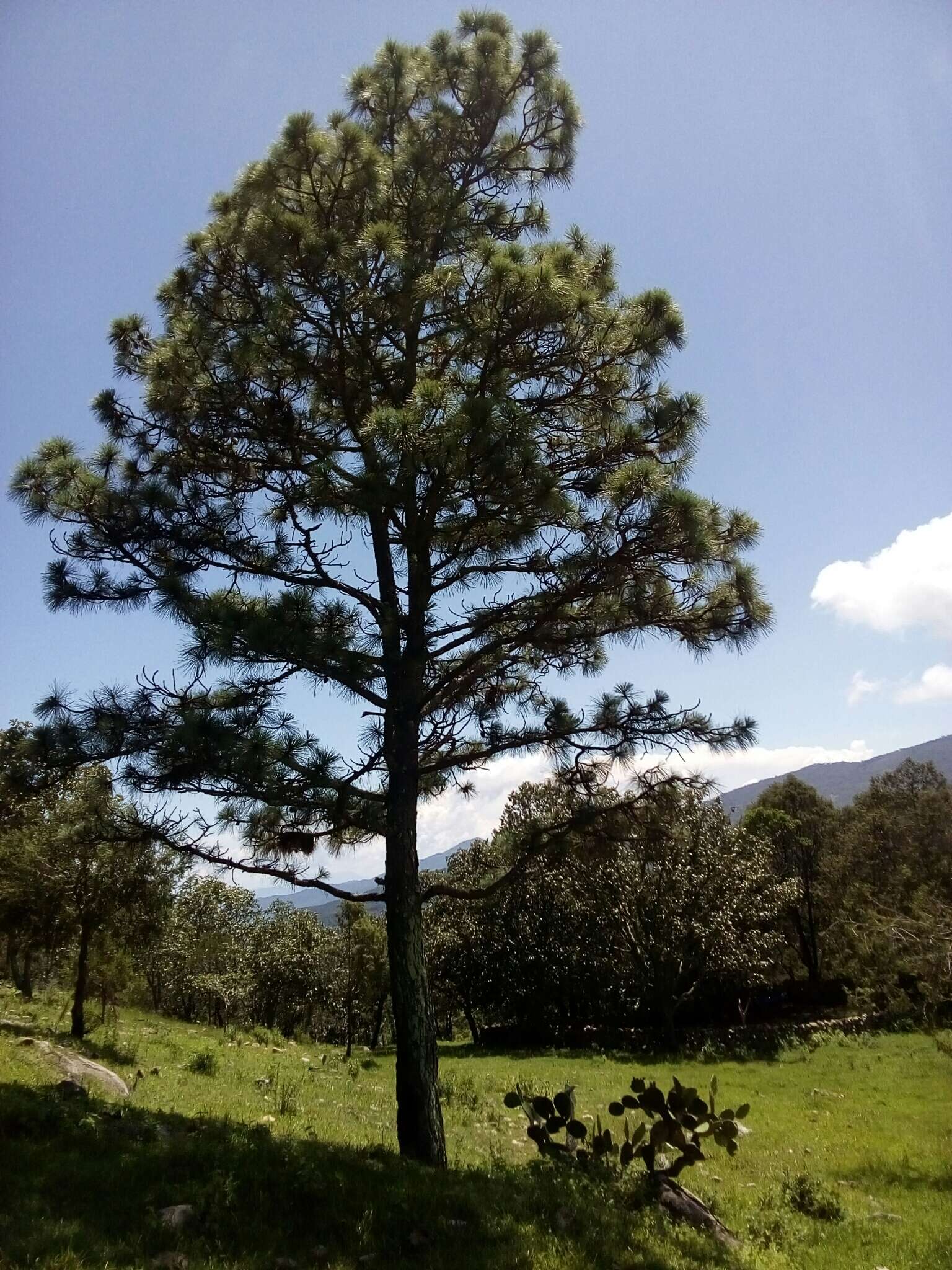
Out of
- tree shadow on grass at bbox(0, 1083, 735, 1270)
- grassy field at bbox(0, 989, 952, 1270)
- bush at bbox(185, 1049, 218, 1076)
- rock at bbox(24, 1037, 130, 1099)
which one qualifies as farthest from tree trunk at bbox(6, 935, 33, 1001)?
tree shadow on grass at bbox(0, 1083, 735, 1270)

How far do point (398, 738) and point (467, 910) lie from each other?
29854mm

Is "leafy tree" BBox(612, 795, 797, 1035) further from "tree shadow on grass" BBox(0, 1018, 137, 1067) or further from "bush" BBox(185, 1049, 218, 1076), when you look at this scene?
"tree shadow on grass" BBox(0, 1018, 137, 1067)

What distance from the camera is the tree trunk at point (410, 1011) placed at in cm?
625

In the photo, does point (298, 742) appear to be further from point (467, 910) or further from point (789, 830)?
point (789, 830)

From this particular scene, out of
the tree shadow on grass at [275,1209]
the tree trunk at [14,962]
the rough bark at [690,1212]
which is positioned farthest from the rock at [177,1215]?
the tree trunk at [14,962]

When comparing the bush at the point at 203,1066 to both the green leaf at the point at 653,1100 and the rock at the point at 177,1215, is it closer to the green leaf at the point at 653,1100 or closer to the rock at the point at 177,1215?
the green leaf at the point at 653,1100

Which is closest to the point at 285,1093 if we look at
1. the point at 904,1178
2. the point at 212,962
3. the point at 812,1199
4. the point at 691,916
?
the point at 812,1199

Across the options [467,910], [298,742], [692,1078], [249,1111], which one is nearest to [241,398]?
[298,742]

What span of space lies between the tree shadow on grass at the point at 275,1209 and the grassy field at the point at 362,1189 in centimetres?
2

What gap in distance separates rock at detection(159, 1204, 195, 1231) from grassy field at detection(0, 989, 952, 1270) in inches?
1.9

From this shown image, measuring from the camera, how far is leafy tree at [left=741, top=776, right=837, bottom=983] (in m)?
36.2

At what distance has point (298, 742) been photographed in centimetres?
615

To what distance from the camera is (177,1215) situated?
4.38 metres

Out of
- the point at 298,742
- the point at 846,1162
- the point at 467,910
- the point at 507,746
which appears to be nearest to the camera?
the point at 298,742
